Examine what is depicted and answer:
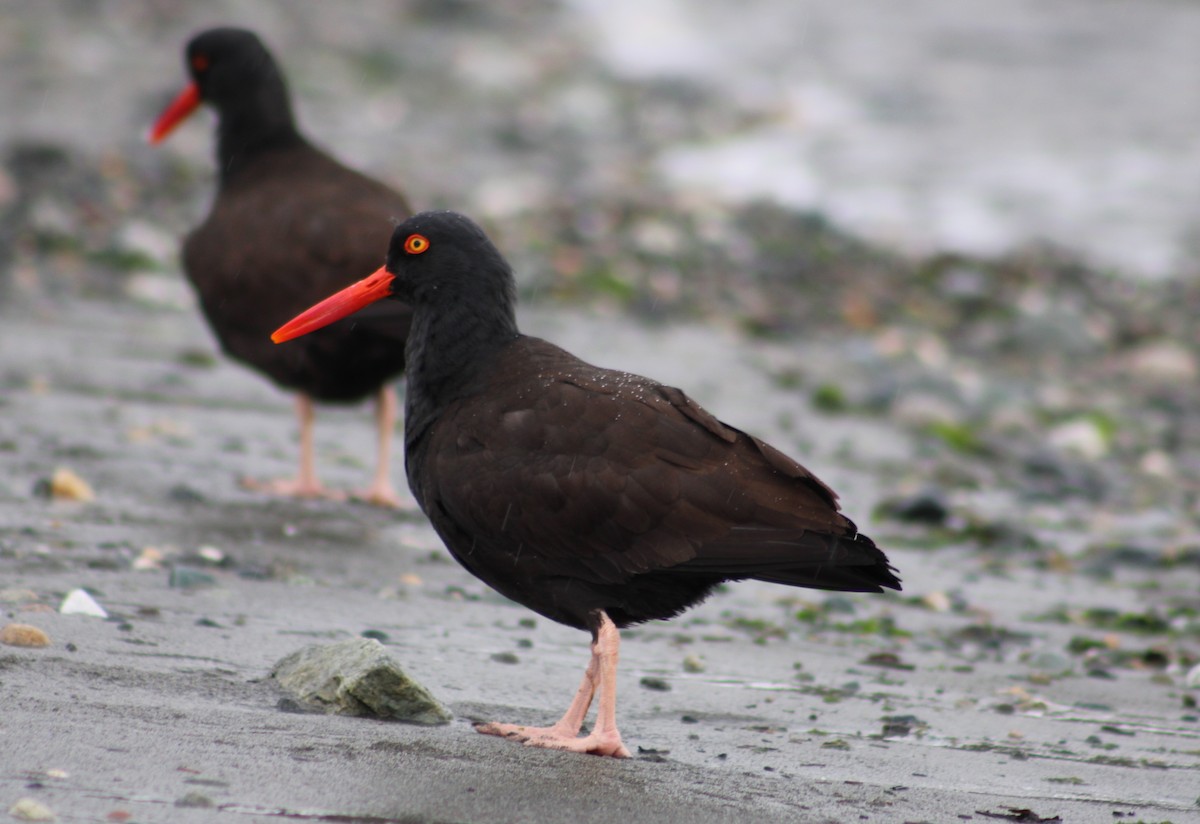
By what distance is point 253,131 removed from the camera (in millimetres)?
7250

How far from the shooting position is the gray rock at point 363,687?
353 centimetres

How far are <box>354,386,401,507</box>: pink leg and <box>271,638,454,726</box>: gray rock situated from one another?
2.62 metres

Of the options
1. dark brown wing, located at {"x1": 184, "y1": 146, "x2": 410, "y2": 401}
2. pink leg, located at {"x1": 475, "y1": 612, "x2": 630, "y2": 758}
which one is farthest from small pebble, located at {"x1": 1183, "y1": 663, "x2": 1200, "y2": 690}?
dark brown wing, located at {"x1": 184, "y1": 146, "x2": 410, "y2": 401}

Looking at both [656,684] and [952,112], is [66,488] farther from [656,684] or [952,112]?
[952,112]

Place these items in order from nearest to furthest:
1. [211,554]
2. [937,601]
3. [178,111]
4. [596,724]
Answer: [596,724]
[211,554]
[937,601]
[178,111]

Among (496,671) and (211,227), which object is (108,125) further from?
(496,671)

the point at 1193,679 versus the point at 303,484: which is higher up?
the point at 303,484

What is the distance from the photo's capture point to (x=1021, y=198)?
15.4 meters

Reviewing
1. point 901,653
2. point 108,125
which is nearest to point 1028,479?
point 901,653

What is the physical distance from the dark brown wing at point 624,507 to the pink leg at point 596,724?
0.10m

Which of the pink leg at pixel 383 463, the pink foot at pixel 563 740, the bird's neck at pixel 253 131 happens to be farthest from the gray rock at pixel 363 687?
the bird's neck at pixel 253 131

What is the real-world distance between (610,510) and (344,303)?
4.05 feet

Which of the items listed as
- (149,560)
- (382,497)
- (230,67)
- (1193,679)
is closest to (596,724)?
(149,560)

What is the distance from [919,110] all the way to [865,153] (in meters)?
2.71
